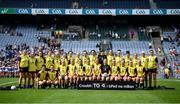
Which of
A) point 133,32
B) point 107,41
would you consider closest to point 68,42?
point 107,41

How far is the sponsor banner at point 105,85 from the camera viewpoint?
79.8ft

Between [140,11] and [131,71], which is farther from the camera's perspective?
[140,11]

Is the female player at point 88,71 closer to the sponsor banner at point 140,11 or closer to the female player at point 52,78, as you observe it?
the female player at point 52,78

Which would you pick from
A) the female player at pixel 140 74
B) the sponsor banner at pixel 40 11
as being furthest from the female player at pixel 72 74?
the sponsor banner at pixel 40 11

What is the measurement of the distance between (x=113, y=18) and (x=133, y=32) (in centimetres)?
364

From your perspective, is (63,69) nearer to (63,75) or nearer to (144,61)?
(63,75)

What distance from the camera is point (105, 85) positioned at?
2436cm

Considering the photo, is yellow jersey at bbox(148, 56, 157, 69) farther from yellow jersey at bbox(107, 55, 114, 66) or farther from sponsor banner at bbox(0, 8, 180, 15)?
sponsor banner at bbox(0, 8, 180, 15)

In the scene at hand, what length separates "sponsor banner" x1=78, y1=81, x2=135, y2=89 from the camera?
2431 centimetres

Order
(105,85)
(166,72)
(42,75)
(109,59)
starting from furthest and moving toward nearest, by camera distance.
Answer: (166,72) < (109,59) < (42,75) < (105,85)

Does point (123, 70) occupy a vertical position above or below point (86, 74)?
above

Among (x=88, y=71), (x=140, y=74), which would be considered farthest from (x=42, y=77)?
(x=140, y=74)

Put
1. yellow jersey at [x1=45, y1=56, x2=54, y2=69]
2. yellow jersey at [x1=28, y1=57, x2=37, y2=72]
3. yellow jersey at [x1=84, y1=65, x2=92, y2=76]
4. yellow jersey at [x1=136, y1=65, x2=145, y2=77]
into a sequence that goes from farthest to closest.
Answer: yellow jersey at [x1=45, y1=56, x2=54, y2=69]
yellow jersey at [x1=28, y1=57, x2=37, y2=72]
yellow jersey at [x1=136, y1=65, x2=145, y2=77]
yellow jersey at [x1=84, y1=65, x2=92, y2=76]

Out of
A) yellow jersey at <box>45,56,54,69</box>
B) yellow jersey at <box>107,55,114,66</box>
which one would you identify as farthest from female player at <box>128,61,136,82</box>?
yellow jersey at <box>45,56,54,69</box>
